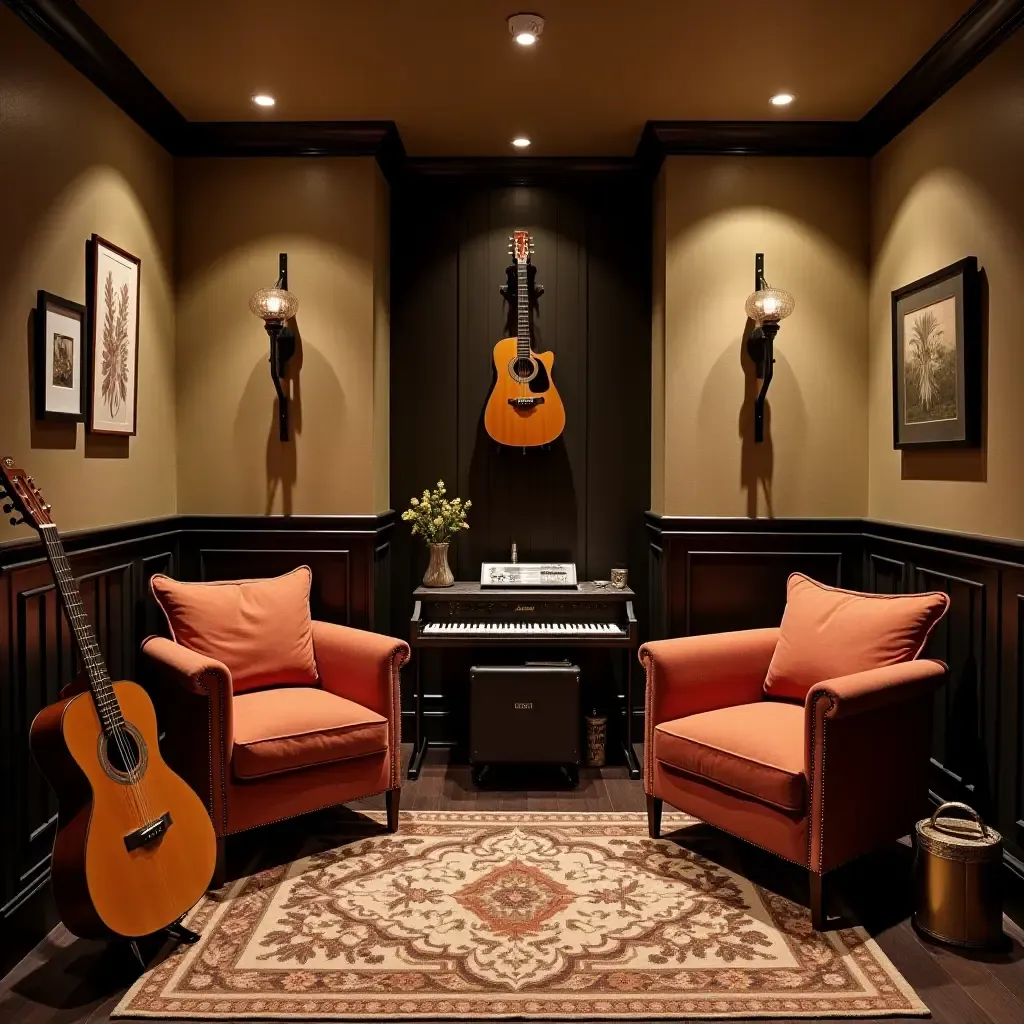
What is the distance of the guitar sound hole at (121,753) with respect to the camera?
7.72ft

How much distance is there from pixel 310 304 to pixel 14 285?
146 centimetres

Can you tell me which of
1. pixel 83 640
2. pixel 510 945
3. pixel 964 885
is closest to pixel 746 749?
pixel 964 885

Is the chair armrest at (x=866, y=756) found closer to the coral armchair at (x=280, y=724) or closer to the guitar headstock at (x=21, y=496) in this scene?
the coral armchair at (x=280, y=724)

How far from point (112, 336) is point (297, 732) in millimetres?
1602

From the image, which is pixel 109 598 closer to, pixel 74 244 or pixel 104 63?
pixel 74 244

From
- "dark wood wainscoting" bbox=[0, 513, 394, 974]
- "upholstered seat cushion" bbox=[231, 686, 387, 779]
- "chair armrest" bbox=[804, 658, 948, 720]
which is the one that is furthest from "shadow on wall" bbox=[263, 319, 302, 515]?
"chair armrest" bbox=[804, 658, 948, 720]

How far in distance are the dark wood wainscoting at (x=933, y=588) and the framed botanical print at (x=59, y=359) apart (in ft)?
7.84

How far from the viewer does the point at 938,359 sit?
3174mm

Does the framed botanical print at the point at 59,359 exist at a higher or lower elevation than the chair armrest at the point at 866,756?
higher

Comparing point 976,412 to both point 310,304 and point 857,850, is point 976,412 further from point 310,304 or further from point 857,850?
point 310,304

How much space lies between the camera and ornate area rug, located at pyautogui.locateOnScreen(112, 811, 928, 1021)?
7.30 feet

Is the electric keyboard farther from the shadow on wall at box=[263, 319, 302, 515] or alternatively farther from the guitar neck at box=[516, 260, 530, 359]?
the guitar neck at box=[516, 260, 530, 359]

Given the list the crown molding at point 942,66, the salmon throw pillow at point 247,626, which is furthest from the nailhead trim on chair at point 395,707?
the crown molding at point 942,66

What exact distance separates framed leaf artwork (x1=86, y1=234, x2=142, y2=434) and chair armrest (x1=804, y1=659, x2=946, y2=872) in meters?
2.58
